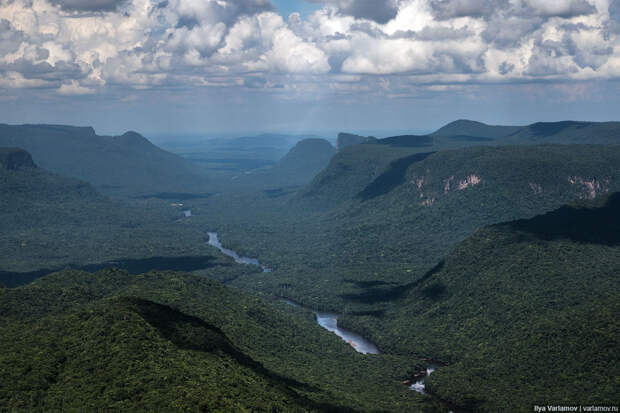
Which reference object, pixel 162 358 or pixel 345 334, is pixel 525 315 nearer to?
pixel 345 334

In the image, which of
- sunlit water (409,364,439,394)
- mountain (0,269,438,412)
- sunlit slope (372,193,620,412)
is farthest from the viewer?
sunlit water (409,364,439,394)

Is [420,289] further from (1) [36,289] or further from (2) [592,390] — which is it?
(1) [36,289]

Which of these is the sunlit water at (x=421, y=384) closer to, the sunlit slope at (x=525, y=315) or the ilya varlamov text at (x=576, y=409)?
the sunlit slope at (x=525, y=315)

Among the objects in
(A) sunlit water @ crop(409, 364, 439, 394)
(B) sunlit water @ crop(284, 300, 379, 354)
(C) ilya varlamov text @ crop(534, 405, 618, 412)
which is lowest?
(B) sunlit water @ crop(284, 300, 379, 354)

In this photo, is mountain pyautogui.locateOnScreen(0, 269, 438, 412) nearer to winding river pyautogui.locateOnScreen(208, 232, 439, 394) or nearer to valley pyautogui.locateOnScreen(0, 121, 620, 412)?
valley pyautogui.locateOnScreen(0, 121, 620, 412)

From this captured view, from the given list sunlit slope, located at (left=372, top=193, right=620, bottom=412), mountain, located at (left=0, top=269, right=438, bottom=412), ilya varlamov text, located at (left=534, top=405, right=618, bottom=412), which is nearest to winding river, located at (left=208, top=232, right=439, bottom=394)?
sunlit slope, located at (left=372, top=193, right=620, bottom=412)

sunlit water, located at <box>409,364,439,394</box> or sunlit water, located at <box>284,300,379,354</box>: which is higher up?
sunlit water, located at <box>409,364,439,394</box>

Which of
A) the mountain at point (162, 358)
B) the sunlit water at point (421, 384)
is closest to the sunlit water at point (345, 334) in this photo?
the mountain at point (162, 358)

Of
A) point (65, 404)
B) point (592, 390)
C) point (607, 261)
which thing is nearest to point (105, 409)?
point (65, 404)
